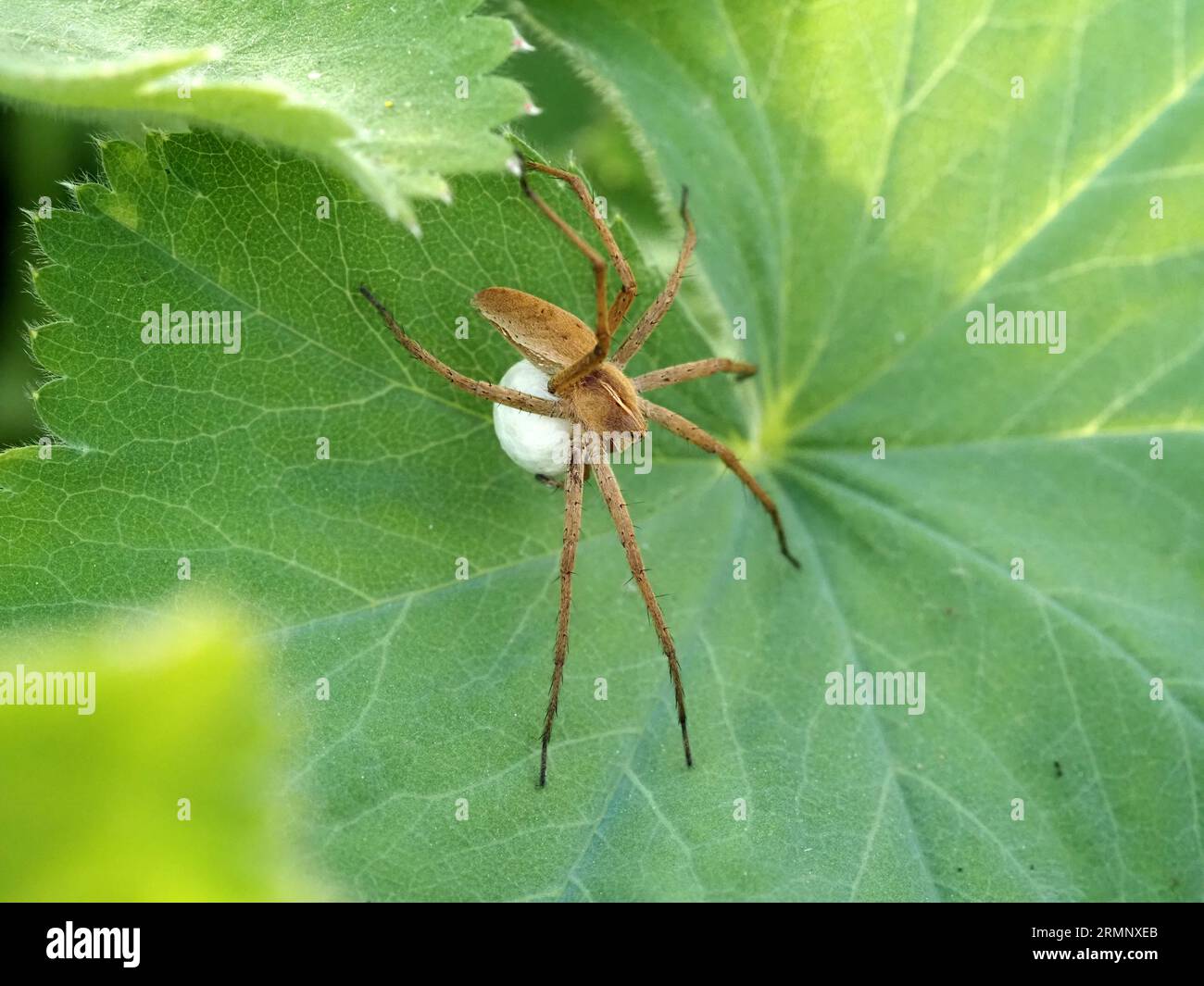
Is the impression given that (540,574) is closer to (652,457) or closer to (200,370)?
(652,457)

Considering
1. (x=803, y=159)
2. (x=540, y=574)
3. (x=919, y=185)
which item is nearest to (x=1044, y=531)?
(x=919, y=185)

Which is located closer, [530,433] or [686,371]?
[530,433]

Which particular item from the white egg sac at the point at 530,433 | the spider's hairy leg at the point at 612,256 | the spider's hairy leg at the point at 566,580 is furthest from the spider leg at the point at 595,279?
the spider's hairy leg at the point at 566,580

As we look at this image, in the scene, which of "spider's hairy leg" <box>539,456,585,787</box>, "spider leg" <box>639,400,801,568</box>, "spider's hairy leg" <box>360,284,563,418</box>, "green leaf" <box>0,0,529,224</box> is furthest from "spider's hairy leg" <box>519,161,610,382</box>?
"green leaf" <box>0,0,529,224</box>

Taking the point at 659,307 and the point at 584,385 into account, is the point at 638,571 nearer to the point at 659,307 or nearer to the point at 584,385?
the point at 584,385

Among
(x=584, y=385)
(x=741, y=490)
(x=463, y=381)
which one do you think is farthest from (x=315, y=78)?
(x=741, y=490)

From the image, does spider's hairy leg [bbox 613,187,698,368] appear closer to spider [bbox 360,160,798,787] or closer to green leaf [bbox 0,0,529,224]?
spider [bbox 360,160,798,787]
